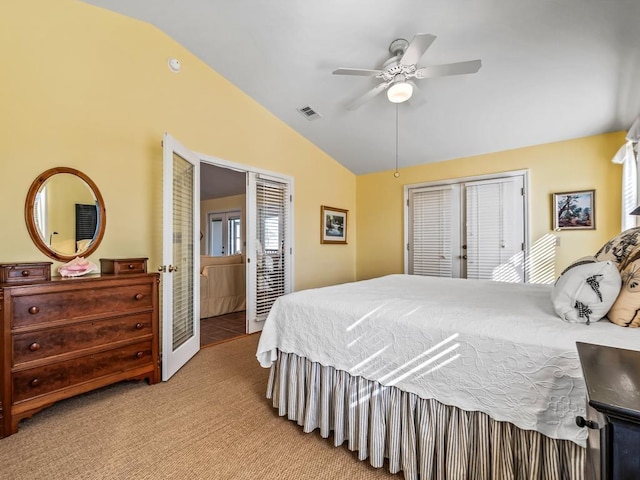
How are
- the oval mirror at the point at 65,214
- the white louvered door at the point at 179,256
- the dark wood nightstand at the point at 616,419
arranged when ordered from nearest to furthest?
the dark wood nightstand at the point at 616,419
the oval mirror at the point at 65,214
the white louvered door at the point at 179,256

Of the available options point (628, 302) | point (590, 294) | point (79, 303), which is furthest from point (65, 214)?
point (628, 302)

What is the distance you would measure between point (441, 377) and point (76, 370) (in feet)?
7.82

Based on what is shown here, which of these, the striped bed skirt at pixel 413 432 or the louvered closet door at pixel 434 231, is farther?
the louvered closet door at pixel 434 231

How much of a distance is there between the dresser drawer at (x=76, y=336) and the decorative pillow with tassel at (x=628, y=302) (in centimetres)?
295

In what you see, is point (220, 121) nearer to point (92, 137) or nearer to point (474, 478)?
point (92, 137)

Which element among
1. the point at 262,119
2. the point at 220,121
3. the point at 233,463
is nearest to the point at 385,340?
the point at 233,463

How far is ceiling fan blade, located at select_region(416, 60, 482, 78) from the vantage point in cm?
221

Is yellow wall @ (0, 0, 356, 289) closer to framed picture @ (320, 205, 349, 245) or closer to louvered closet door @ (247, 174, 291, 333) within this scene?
louvered closet door @ (247, 174, 291, 333)

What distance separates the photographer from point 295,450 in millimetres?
1669

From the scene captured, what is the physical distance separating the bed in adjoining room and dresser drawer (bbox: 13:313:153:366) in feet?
3.91

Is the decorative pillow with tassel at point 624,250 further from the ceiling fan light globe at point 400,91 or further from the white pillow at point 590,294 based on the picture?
the ceiling fan light globe at point 400,91

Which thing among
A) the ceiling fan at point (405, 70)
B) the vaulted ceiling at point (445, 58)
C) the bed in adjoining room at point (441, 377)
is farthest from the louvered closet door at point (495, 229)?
the bed in adjoining room at point (441, 377)

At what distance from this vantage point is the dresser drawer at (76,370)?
6.16 ft

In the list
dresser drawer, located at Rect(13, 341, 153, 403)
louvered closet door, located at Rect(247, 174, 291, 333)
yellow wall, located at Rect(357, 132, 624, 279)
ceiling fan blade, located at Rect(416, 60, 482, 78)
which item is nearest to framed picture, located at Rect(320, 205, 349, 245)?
louvered closet door, located at Rect(247, 174, 291, 333)
